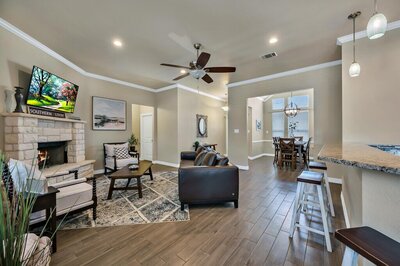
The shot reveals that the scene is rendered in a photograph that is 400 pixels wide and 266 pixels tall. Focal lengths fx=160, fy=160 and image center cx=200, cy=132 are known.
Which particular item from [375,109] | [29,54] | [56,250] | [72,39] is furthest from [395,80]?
[29,54]

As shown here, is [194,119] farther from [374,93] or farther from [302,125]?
[302,125]

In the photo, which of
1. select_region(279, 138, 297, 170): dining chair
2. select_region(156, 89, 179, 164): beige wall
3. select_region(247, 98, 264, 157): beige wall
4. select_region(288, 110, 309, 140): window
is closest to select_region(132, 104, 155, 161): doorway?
select_region(156, 89, 179, 164): beige wall

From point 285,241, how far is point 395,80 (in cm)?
307

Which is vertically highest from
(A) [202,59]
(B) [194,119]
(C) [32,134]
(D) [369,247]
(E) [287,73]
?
(E) [287,73]

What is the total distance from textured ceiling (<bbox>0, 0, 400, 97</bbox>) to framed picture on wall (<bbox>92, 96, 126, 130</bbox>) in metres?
1.27

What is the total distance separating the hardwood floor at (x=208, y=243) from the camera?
160 cm

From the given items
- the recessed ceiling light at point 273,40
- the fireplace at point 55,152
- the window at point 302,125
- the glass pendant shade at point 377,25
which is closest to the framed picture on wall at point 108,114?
the fireplace at point 55,152

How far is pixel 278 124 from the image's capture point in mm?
8047

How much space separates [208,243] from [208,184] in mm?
867

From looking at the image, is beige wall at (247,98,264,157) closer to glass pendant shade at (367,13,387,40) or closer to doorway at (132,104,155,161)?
doorway at (132,104,155,161)

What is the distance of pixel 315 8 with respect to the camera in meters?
2.15

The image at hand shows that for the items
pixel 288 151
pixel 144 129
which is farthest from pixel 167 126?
pixel 288 151

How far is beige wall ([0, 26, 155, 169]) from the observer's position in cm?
256

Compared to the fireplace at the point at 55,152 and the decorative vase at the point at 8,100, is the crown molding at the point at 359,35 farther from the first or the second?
the fireplace at the point at 55,152
